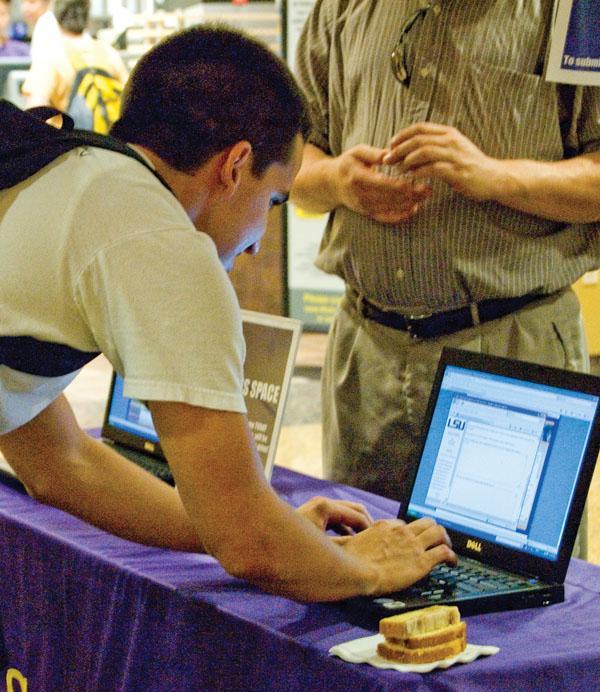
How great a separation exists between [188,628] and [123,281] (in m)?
0.51

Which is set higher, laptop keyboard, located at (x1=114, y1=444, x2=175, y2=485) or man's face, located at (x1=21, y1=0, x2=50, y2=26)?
man's face, located at (x1=21, y1=0, x2=50, y2=26)

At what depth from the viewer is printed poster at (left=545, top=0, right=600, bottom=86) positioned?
1.94m

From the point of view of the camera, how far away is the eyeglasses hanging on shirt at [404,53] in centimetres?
210

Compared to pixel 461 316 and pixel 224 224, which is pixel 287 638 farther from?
pixel 461 316

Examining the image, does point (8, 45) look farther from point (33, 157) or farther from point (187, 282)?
point (187, 282)

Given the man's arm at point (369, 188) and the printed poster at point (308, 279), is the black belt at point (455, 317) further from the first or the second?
the printed poster at point (308, 279)

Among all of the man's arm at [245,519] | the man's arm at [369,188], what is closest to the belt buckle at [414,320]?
the man's arm at [369,188]

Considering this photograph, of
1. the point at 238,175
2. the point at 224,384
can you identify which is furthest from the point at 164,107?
the point at 224,384

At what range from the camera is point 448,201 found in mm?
2082

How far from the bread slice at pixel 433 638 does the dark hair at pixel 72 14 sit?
5.17m

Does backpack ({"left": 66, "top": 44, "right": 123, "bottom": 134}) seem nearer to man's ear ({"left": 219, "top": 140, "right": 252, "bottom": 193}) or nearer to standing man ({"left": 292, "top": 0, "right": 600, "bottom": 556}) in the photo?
standing man ({"left": 292, "top": 0, "right": 600, "bottom": 556})

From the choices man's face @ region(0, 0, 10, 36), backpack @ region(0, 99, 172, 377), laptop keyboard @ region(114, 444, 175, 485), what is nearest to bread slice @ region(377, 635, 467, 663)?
backpack @ region(0, 99, 172, 377)

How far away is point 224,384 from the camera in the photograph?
1191 mm

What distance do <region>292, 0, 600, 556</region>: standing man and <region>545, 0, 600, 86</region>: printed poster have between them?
0.15 ft
